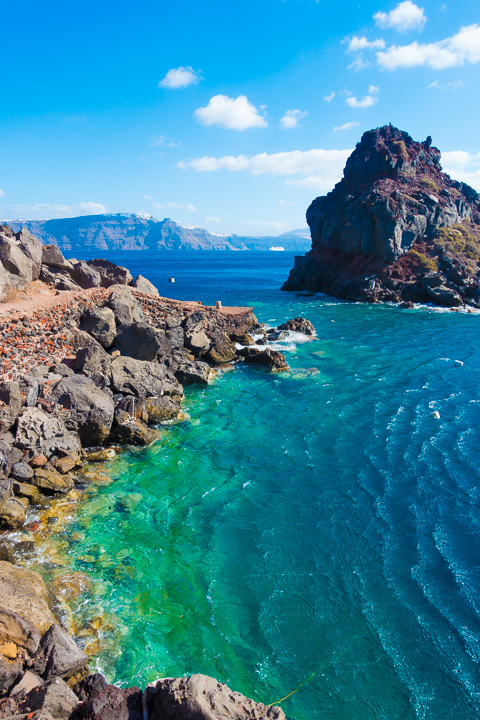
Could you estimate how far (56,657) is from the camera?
25.6 feet

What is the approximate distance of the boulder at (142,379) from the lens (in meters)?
22.2

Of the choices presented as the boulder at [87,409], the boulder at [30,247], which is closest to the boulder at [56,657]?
the boulder at [87,409]

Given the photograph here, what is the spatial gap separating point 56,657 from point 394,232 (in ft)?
245

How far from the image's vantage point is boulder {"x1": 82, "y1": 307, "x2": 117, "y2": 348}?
24781 millimetres

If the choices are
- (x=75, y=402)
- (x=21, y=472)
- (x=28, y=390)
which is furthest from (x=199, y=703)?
(x=28, y=390)

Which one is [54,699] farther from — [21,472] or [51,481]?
[21,472]

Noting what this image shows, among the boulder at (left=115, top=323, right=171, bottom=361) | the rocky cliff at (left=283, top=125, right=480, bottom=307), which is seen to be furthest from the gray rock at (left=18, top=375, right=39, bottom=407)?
the rocky cliff at (left=283, top=125, right=480, bottom=307)

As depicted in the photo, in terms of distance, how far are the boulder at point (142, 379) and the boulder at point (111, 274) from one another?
12.4 m

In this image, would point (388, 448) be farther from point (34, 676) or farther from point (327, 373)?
point (34, 676)

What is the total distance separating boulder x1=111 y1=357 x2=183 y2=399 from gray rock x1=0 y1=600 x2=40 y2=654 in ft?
47.1

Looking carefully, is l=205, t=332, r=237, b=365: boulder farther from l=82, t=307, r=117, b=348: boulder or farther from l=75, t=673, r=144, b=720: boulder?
l=75, t=673, r=144, b=720: boulder

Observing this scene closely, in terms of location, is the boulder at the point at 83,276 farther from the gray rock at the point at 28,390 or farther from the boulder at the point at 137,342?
the gray rock at the point at 28,390

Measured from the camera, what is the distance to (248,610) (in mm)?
10555

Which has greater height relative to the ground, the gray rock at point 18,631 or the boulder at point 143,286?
the boulder at point 143,286
